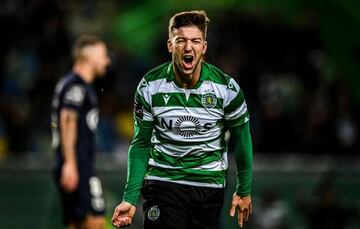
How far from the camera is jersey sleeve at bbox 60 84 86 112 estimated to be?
37.6 ft

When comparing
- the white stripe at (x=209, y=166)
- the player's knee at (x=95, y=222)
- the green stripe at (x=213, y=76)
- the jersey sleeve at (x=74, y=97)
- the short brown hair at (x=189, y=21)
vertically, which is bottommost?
the player's knee at (x=95, y=222)

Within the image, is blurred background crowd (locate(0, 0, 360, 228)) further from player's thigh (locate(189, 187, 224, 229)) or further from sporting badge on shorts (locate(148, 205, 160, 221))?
sporting badge on shorts (locate(148, 205, 160, 221))

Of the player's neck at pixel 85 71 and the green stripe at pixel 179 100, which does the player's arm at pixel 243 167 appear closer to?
the green stripe at pixel 179 100

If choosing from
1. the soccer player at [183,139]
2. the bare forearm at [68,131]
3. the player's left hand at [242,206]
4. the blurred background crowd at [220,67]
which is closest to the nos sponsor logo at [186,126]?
the soccer player at [183,139]

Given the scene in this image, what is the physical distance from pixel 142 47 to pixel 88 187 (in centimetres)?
434

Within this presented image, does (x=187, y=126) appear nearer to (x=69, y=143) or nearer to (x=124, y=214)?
(x=124, y=214)

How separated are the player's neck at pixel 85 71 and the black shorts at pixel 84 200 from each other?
3.34ft

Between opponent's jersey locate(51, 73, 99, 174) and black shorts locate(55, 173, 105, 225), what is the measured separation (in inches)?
4.9

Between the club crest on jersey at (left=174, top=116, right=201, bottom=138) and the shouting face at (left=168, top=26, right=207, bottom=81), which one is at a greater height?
the shouting face at (left=168, top=26, right=207, bottom=81)

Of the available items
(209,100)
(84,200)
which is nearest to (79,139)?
(84,200)

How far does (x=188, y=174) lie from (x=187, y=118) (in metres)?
0.38

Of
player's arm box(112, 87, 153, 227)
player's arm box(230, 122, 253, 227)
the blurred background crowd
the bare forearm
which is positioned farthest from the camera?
the blurred background crowd

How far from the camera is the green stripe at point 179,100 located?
297 inches

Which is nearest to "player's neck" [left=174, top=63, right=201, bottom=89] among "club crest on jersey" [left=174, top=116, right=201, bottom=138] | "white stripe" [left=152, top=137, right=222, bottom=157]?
"club crest on jersey" [left=174, top=116, right=201, bottom=138]
